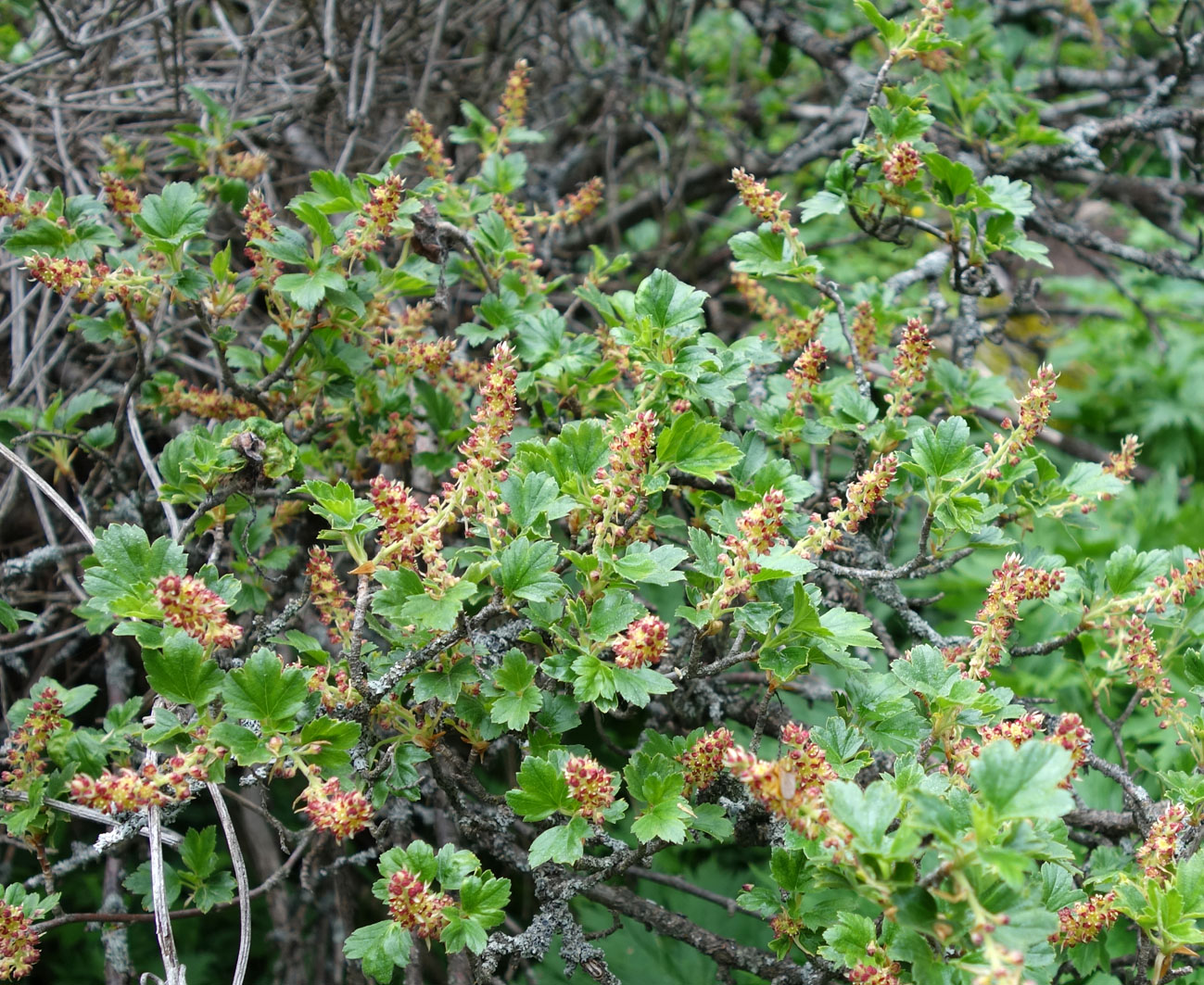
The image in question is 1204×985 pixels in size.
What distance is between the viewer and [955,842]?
0.76 metres

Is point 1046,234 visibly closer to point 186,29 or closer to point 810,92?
point 810,92

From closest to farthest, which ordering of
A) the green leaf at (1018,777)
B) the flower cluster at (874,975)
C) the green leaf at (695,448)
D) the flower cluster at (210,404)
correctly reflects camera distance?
1. the green leaf at (1018,777)
2. the flower cluster at (874,975)
3. the green leaf at (695,448)
4. the flower cluster at (210,404)

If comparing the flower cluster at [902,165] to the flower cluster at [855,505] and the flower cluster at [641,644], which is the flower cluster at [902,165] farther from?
the flower cluster at [641,644]

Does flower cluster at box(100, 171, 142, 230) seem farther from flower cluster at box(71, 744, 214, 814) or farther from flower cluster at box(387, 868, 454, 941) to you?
flower cluster at box(387, 868, 454, 941)

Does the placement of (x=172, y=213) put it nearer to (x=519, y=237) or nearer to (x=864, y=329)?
(x=519, y=237)

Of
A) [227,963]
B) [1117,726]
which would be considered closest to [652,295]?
[1117,726]

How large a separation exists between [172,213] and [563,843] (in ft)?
3.35

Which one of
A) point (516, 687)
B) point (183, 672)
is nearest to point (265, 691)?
point (183, 672)

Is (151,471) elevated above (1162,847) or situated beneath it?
elevated above

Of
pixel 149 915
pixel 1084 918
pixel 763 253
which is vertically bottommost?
pixel 149 915

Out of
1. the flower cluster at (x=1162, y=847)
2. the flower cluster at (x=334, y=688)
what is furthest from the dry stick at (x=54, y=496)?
the flower cluster at (x=1162, y=847)

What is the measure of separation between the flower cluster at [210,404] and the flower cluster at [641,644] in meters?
0.80

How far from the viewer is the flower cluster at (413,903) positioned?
0.99 metres

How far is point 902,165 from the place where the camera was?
1390mm
